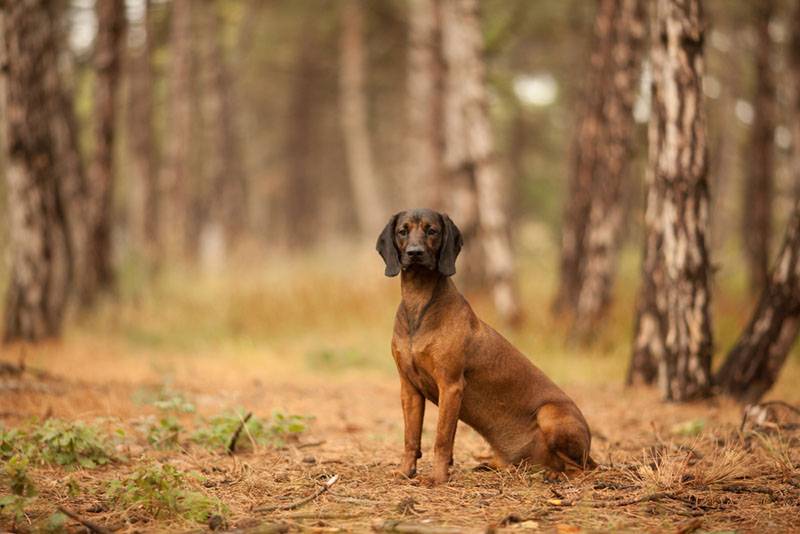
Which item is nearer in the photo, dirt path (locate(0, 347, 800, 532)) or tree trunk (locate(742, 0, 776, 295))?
dirt path (locate(0, 347, 800, 532))

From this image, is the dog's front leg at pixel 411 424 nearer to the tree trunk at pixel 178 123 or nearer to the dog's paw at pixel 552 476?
the dog's paw at pixel 552 476

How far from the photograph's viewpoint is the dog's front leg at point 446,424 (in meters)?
4.70

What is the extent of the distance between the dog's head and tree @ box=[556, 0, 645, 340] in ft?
20.0

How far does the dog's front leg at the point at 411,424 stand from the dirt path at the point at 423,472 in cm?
13

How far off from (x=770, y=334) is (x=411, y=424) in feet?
12.2

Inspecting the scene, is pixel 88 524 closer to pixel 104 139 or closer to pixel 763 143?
pixel 104 139

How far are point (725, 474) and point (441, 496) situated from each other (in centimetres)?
160

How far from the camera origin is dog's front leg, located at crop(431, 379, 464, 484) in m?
4.70

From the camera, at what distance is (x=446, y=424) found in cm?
471

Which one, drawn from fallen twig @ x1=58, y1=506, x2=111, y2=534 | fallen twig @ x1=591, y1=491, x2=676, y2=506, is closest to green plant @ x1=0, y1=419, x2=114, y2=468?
fallen twig @ x1=58, y1=506, x2=111, y2=534

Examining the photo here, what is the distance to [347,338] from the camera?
467 inches

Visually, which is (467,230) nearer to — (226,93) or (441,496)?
(441,496)

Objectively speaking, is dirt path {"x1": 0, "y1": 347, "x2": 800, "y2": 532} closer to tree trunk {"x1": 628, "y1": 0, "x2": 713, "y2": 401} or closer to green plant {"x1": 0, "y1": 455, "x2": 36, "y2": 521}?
green plant {"x1": 0, "y1": 455, "x2": 36, "y2": 521}

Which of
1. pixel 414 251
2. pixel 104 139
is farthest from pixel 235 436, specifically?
pixel 104 139
